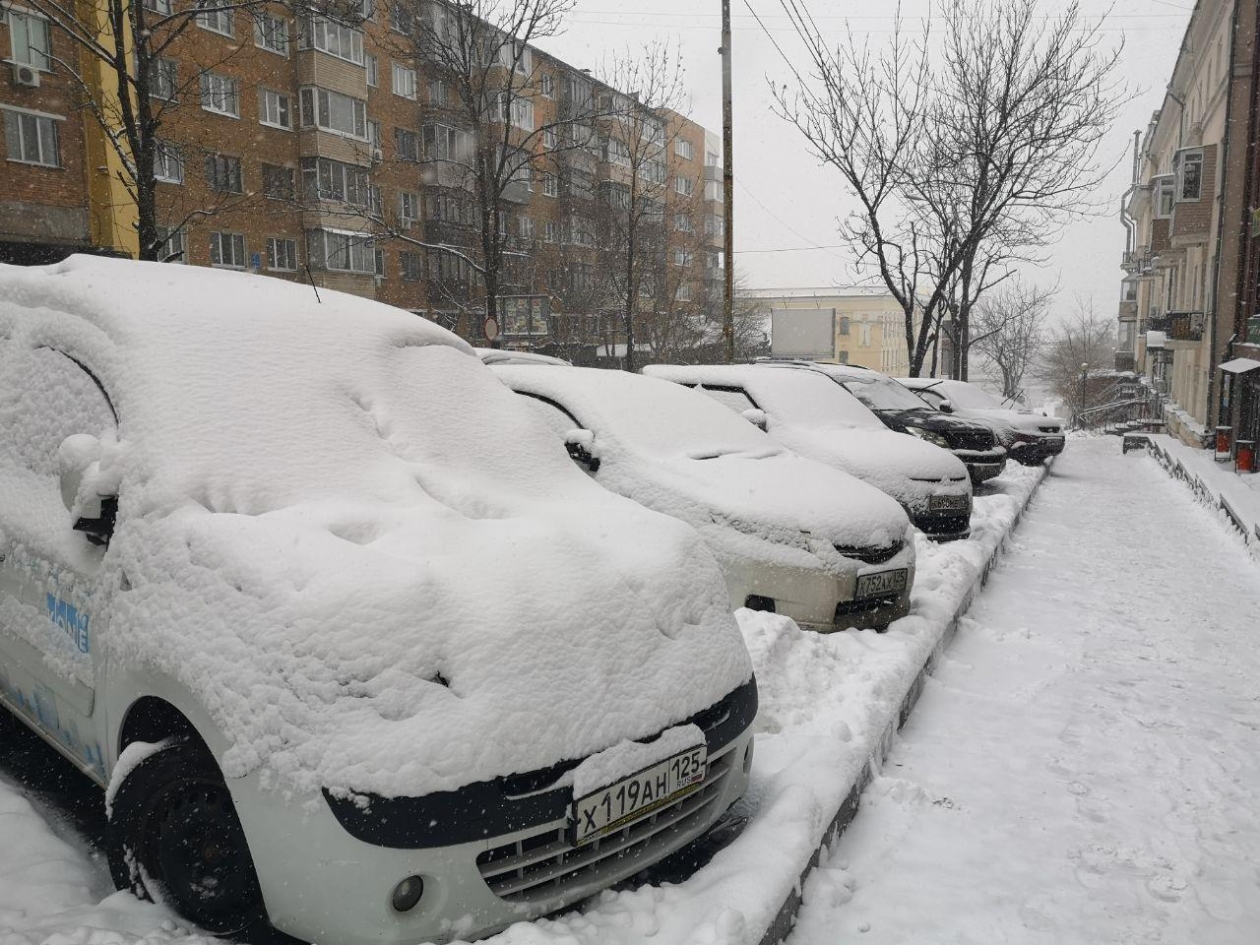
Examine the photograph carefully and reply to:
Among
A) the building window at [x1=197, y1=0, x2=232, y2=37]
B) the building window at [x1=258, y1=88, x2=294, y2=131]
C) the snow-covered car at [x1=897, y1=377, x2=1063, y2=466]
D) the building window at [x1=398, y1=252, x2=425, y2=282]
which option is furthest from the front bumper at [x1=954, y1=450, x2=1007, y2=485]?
the building window at [x1=398, y1=252, x2=425, y2=282]

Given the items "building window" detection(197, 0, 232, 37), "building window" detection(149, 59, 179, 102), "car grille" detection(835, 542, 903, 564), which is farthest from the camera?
"building window" detection(197, 0, 232, 37)

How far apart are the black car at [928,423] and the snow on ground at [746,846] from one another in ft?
22.7

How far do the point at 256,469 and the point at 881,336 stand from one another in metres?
96.9

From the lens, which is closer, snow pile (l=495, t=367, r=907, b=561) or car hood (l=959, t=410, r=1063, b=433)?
snow pile (l=495, t=367, r=907, b=561)

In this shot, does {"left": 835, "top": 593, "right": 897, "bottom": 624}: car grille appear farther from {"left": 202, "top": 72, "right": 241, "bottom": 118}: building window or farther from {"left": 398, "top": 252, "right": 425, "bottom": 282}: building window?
{"left": 398, "top": 252, "right": 425, "bottom": 282}: building window

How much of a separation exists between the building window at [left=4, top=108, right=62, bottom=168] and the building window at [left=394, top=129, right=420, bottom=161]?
15.9 meters

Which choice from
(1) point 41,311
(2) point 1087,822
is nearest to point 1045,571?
(2) point 1087,822

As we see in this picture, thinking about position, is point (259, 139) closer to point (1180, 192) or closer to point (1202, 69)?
point (1180, 192)

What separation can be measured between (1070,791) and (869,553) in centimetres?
180

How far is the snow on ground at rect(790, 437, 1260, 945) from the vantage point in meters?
2.94

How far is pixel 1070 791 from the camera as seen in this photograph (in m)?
3.81

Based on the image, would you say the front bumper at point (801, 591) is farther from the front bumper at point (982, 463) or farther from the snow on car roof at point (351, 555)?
the front bumper at point (982, 463)

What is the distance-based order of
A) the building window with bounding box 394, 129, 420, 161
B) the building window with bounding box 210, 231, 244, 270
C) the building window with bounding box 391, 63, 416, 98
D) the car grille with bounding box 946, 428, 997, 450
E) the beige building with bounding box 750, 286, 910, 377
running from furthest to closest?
the beige building with bounding box 750, 286, 910, 377
the building window with bounding box 394, 129, 420, 161
the building window with bounding box 391, 63, 416, 98
the building window with bounding box 210, 231, 244, 270
the car grille with bounding box 946, 428, 997, 450

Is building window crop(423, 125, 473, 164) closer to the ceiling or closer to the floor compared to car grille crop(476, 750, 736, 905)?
closer to the ceiling
